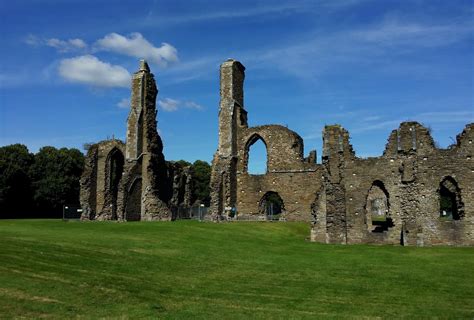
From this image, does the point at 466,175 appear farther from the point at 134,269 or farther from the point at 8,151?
the point at 8,151

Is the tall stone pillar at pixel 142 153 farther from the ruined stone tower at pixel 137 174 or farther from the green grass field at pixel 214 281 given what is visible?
the green grass field at pixel 214 281

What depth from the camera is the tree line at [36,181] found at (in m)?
49.9

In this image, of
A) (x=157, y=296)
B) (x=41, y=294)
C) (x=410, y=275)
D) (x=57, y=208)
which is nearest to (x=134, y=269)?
(x=157, y=296)

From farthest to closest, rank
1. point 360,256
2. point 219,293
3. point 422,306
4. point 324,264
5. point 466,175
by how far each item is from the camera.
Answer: point 466,175 → point 360,256 → point 324,264 → point 219,293 → point 422,306

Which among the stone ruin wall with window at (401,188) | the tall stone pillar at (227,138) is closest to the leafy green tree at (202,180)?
the tall stone pillar at (227,138)

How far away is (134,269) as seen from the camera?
1180 centimetres

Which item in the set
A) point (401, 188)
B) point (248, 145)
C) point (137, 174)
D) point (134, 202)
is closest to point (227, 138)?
point (248, 145)

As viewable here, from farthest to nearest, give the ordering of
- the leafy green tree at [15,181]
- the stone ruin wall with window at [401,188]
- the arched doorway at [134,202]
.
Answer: the leafy green tree at [15,181] < the arched doorway at [134,202] < the stone ruin wall with window at [401,188]

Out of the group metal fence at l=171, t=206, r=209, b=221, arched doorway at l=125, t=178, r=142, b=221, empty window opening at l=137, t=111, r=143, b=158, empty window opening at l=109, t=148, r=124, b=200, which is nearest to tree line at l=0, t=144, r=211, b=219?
empty window opening at l=109, t=148, r=124, b=200

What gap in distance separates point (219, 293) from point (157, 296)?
1426 mm

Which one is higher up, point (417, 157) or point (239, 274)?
point (417, 157)

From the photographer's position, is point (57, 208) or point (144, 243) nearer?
point (144, 243)

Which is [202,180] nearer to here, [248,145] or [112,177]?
[112,177]

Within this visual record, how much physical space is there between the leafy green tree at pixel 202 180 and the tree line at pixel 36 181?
67.7 feet
